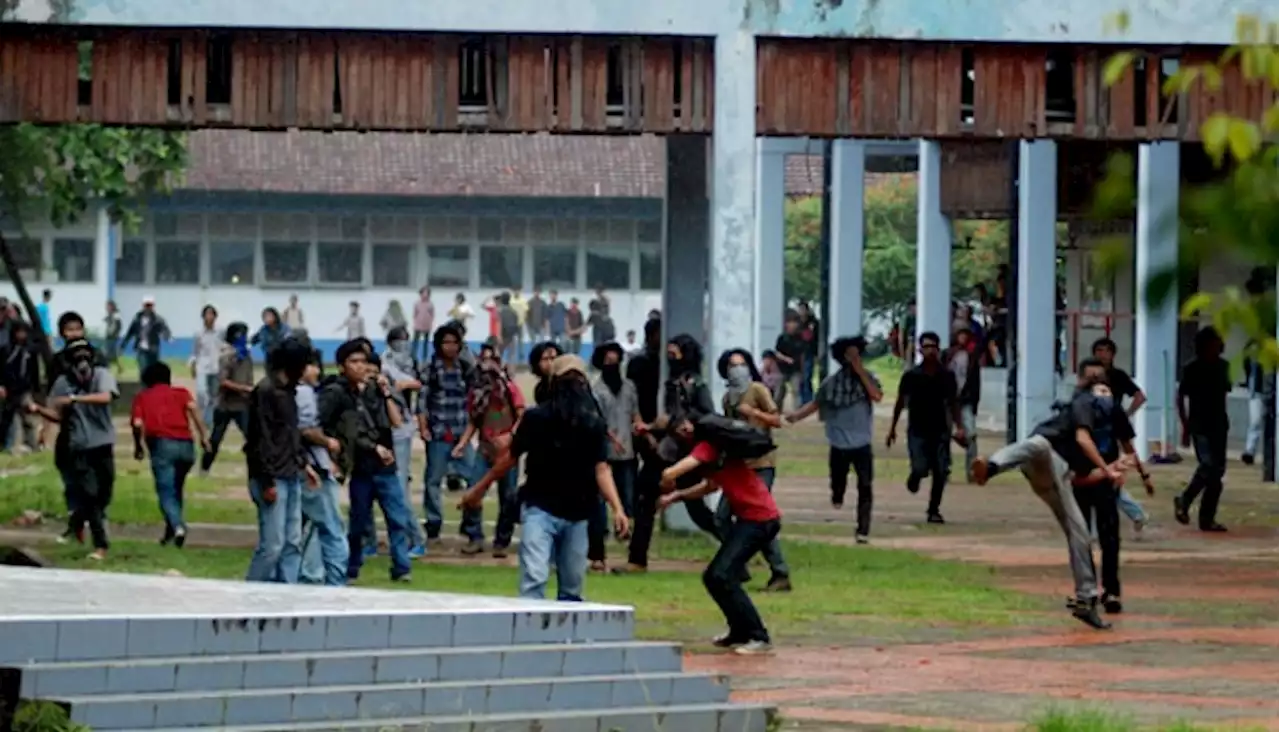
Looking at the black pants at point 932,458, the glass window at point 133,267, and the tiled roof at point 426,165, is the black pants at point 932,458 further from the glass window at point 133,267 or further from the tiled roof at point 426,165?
the glass window at point 133,267

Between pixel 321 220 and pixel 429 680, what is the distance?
57.3 meters

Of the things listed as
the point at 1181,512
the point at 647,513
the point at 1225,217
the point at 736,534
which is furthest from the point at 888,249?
the point at 1225,217

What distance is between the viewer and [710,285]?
2402cm

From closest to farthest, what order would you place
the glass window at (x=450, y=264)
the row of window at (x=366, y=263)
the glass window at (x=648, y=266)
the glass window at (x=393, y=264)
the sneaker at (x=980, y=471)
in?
the sneaker at (x=980, y=471)
the row of window at (x=366, y=263)
the glass window at (x=450, y=264)
the glass window at (x=393, y=264)
the glass window at (x=648, y=266)

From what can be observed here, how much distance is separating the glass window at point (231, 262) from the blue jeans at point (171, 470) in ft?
155

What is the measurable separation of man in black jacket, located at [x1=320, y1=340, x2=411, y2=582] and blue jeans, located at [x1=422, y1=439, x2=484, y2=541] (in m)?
2.03

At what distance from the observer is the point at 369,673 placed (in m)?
11.9

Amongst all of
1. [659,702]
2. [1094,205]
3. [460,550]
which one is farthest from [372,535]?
[1094,205]

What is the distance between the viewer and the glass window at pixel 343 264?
68.8m

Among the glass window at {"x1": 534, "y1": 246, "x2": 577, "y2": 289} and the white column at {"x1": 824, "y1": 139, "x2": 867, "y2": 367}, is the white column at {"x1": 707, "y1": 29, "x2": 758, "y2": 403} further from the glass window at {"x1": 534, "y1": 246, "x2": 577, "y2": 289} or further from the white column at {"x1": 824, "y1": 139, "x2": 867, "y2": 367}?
the glass window at {"x1": 534, "y1": 246, "x2": 577, "y2": 289}

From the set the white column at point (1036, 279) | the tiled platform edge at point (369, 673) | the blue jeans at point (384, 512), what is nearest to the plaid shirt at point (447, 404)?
the blue jeans at point (384, 512)

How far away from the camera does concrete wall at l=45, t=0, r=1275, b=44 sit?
2233cm

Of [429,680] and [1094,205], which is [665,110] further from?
[1094,205]

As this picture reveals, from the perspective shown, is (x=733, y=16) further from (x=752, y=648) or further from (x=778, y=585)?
(x=752, y=648)
